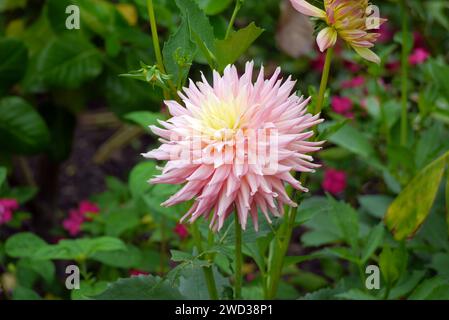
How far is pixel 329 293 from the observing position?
896 millimetres

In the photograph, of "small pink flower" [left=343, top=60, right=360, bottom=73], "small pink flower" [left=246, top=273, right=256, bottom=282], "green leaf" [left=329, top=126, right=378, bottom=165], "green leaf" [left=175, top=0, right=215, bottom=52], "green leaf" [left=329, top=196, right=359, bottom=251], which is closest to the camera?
"green leaf" [left=175, top=0, right=215, bottom=52]

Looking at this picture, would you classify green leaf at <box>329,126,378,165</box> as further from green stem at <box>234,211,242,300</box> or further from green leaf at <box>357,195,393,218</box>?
green stem at <box>234,211,242,300</box>

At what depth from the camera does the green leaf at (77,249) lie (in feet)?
3.28

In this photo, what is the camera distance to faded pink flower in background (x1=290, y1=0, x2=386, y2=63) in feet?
2.27

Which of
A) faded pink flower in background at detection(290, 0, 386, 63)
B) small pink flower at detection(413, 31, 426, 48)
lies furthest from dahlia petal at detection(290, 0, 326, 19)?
small pink flower at detection(413, 31, 426, 48)

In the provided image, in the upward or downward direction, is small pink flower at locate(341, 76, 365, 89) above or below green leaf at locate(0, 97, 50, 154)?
above

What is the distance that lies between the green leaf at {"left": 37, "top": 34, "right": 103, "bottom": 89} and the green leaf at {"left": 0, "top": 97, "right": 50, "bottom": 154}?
7 centimetres

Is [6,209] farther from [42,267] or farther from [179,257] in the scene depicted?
[179,257]

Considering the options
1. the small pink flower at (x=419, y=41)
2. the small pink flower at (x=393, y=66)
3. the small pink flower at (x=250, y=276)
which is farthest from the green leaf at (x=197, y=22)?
the small pink flower at (x=419, y=41)

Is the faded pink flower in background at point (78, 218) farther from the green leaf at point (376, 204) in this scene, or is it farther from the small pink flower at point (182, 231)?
the green leaf at point (376, 204)

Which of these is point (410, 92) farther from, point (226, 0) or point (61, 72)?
point (61, 72)

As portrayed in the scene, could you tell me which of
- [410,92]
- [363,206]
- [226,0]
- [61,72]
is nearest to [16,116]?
[61,72]

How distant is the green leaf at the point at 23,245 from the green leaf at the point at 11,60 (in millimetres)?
349

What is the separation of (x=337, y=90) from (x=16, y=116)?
72 cm
